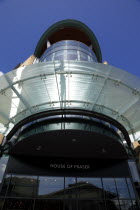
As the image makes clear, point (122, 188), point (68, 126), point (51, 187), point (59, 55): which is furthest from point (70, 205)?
point (59, 55)

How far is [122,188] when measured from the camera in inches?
494

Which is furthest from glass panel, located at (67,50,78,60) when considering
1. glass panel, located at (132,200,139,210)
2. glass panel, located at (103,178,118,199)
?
glass panel, located at (132,200,139,210)

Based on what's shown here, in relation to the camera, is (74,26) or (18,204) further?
(74,26)

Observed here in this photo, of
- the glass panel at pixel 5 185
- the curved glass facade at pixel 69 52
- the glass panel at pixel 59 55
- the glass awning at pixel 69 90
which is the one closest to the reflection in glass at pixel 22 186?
the glass panel at pixel 5 185

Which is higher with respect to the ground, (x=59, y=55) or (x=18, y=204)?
(x=59, y=55)

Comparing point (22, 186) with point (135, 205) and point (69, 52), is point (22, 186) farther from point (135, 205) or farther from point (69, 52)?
point (69, 52)

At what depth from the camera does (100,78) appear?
1300cm

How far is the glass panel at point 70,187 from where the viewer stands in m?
11.9

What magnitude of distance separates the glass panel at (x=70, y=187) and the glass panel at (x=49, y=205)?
0.77 meters

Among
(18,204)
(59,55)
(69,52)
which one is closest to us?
(18,204)

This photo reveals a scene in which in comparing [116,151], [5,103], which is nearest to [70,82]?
[5,103]

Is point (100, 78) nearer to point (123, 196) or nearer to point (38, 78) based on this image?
point (38, 78)

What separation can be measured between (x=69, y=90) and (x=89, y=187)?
7.78 metres

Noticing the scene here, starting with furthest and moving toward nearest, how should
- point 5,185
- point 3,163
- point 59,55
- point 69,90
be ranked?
point 59,55
point 69,90
point 3,163
point 5,185
